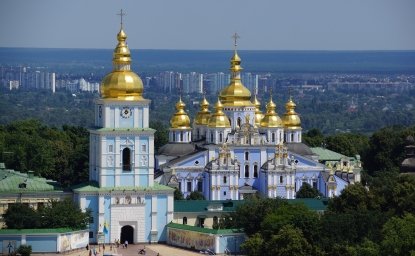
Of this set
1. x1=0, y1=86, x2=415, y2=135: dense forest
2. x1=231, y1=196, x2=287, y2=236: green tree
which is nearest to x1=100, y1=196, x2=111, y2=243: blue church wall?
x1=231, y1=196, x2=287, y2=236: green tree

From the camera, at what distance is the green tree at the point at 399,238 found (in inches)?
1384

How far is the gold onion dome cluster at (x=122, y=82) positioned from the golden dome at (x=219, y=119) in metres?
10.2

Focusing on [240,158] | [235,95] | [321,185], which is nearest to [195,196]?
[240,158]

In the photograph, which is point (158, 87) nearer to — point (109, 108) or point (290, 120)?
point (290, 120)

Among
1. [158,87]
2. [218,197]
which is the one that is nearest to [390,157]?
[218,197]

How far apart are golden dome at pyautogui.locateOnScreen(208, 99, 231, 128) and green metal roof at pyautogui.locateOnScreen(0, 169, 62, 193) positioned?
10165 mm

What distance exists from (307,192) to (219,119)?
4276 mm

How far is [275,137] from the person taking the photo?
5684 cm

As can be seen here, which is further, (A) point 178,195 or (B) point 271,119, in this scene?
(B) point 271,119

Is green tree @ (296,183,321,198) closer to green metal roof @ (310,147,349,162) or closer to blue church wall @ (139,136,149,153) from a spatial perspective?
green metal roof @ (310,147,349,162)

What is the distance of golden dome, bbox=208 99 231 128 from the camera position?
2205 inches

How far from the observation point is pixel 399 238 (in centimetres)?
3559

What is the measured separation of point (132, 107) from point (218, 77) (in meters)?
142

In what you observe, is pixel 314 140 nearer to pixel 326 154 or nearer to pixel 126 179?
pixel 326 154
